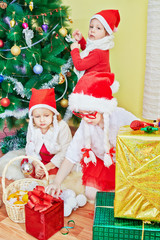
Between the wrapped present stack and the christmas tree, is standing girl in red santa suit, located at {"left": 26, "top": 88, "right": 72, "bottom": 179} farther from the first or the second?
the wrapped present stack

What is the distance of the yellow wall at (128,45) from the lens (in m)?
2.28

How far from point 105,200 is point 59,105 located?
3.96 feet

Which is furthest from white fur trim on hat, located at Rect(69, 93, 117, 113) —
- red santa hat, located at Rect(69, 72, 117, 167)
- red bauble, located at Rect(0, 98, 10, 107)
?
red bauble, located at Rect(0, 98, 10, 107)

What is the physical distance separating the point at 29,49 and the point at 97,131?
34.8 inches

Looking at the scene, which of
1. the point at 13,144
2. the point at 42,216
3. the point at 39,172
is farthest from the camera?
the point at 13,144

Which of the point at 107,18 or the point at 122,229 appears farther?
the point at 107,18

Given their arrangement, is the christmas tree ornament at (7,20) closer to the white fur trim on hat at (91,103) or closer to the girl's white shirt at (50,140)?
the girl's white shirt at (50,140)

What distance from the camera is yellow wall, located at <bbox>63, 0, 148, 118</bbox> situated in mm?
2283

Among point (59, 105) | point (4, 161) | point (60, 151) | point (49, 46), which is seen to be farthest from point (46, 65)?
point (4, 161)

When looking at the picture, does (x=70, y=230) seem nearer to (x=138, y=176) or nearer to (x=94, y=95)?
(x=138, y=176)

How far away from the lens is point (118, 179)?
39.1 inches

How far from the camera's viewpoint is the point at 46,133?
1.82m

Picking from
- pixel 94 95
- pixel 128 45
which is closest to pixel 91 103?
pixel 94 95

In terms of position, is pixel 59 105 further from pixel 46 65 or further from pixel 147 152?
pixel 147 152
